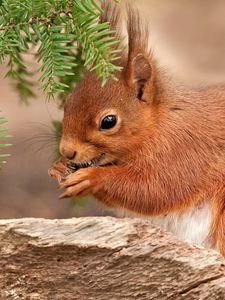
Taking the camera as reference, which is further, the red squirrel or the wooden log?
the red squirrel

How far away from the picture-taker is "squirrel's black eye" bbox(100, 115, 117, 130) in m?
1.81

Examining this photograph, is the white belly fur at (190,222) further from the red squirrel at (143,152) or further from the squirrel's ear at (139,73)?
the squirrel's ear at (139,73)

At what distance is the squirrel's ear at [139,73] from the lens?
1.84 m

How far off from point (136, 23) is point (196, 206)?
391mm

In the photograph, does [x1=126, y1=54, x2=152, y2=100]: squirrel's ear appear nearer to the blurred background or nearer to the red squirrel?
the red squirrel

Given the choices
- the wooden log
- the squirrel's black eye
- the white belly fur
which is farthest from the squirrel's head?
the wooden log

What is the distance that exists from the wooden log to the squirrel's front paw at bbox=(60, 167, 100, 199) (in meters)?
0.27

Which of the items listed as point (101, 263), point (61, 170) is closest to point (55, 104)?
point (61, 170)

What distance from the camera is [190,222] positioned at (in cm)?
188

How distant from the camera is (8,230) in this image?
4.89 feet

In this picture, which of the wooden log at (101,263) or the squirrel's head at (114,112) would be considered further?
the squirrel's head at (114,112)

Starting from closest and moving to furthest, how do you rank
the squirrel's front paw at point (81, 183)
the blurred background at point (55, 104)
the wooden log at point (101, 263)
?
1. the wooden log at point (101, 263)
2. the squirrel's front paw at point (81, 183)
3. the blurred background at point (55, 104)

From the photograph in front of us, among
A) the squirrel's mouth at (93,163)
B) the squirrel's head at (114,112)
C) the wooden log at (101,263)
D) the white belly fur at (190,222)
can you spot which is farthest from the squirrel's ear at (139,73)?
the wooden log at (101,263)

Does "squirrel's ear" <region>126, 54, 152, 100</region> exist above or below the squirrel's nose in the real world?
above
